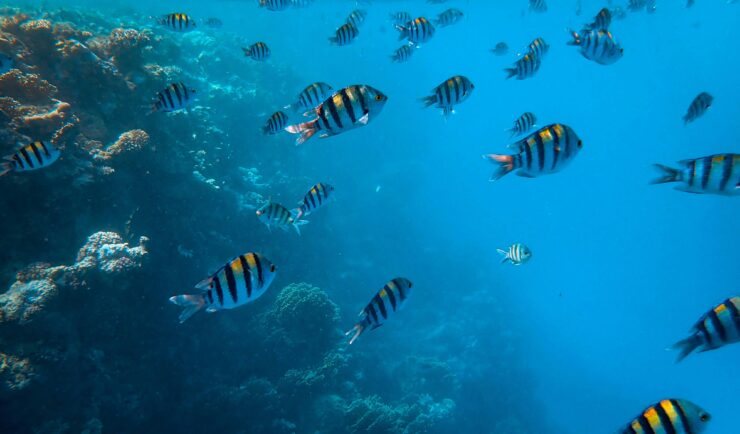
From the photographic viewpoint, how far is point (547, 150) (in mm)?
3352

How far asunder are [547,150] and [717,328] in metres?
1.94

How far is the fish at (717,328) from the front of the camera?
2.95 meters

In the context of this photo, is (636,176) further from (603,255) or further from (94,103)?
(94,103)

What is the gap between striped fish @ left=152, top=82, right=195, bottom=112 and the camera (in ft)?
18.6

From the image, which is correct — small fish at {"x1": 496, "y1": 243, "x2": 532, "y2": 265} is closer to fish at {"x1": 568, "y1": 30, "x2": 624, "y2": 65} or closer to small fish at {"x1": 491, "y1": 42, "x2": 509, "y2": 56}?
fish at {"x1": 568, "y1": 30, "x2": 624, "y2": 65}

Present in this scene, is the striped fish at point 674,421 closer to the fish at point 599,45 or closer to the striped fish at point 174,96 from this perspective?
the fish at point 599,45

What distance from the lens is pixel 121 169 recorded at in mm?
8758

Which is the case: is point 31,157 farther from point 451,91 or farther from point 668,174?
point 668,174

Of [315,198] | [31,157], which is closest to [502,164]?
[315,198]

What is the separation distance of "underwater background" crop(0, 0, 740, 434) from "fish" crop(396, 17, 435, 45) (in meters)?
6.80

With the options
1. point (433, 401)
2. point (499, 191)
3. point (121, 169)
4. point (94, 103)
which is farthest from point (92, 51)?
point (499, 191)

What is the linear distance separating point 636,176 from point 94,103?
427 feet

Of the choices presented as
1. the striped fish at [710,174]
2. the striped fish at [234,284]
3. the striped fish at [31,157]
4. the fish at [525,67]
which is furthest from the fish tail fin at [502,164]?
the striped fish at [31,157]

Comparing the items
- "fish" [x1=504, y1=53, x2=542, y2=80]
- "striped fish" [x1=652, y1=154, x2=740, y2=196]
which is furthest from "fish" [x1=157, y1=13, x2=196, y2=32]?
"striped fish" [x1=652, y1=154, x2=740, y2=196]
